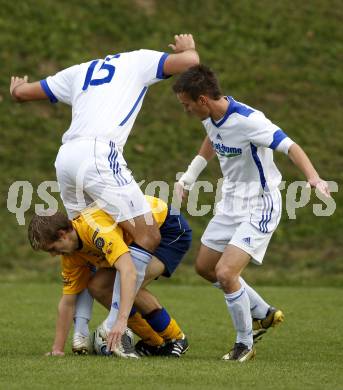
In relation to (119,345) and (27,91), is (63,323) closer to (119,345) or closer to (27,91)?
(119,345)

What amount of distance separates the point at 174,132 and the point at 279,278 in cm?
399

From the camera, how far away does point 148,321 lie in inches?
288

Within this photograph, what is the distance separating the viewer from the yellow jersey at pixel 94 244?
679 cm

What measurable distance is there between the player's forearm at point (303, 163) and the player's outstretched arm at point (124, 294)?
48.0 inches

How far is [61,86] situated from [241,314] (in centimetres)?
206

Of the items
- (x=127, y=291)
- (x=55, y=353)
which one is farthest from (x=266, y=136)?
(x=55, y=353)

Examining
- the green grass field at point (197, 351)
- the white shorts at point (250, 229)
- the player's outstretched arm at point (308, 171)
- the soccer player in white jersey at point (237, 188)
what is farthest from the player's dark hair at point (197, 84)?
the green grass field at point (197, 351)

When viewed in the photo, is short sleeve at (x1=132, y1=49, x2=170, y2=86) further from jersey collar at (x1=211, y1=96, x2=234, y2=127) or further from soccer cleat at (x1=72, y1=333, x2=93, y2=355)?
soccer cleat at (x1=72, y1=333, x2=93, y2=355)

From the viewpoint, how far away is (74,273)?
23.7ft

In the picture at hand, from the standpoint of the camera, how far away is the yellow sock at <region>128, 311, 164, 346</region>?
7324 millimetres

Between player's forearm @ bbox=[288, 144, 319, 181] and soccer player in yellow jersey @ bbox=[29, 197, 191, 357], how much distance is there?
3.55ft

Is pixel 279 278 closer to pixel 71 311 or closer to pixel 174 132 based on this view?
pixel 174 132

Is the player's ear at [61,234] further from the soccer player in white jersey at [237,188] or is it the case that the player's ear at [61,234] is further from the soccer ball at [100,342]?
the soccer player in white jersey at [237,188]

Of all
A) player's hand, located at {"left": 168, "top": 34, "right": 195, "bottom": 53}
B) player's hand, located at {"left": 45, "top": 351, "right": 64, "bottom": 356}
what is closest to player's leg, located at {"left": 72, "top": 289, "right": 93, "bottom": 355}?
player's hand, located at {"left": 45, "top": 351, "right": 64, "bottom": 356}
